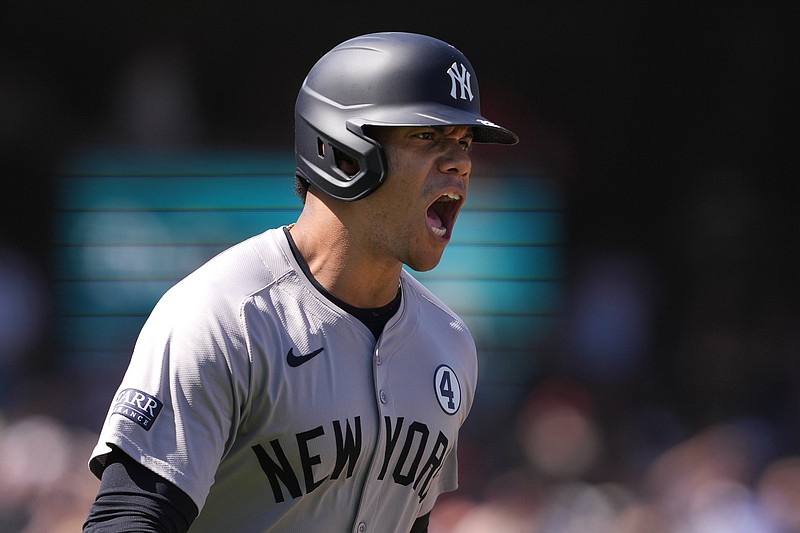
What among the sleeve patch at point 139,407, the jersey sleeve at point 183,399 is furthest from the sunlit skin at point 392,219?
the sleeve patch at point 139,407

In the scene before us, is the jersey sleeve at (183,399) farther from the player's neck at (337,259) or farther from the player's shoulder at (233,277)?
the player's neck at (337,259)

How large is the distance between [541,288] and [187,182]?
165 cm

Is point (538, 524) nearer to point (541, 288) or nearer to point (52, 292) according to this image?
point (541, 288)

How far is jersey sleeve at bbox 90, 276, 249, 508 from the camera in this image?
1908 mm

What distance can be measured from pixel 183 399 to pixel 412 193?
580 mm

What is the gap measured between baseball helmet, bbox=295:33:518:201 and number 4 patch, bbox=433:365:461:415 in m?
0.42

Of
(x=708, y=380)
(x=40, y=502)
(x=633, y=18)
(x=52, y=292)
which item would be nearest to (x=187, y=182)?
(x=52, y=292)

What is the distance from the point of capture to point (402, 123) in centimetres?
216

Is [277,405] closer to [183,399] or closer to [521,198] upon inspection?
[183,399]

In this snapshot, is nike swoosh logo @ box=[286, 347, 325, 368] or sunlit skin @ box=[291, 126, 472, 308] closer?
nike swoosh logo @ box=[286, 347, 325, 368]

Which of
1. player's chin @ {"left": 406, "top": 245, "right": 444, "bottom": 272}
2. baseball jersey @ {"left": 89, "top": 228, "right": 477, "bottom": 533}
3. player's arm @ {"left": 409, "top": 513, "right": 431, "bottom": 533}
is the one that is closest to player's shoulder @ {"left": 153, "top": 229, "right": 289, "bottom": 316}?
baseball jersey @ {"left": 89, "top": 228, "right": 477, "bottom": 533}

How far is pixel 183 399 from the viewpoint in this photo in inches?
76.4

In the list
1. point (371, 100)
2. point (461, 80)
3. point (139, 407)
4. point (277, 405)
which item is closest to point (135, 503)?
point (139, 407)

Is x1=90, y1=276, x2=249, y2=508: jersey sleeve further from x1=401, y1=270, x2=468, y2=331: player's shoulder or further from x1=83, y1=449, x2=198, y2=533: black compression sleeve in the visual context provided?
x1=401, y1=270, x2=468, y2=331: player's shoulder
